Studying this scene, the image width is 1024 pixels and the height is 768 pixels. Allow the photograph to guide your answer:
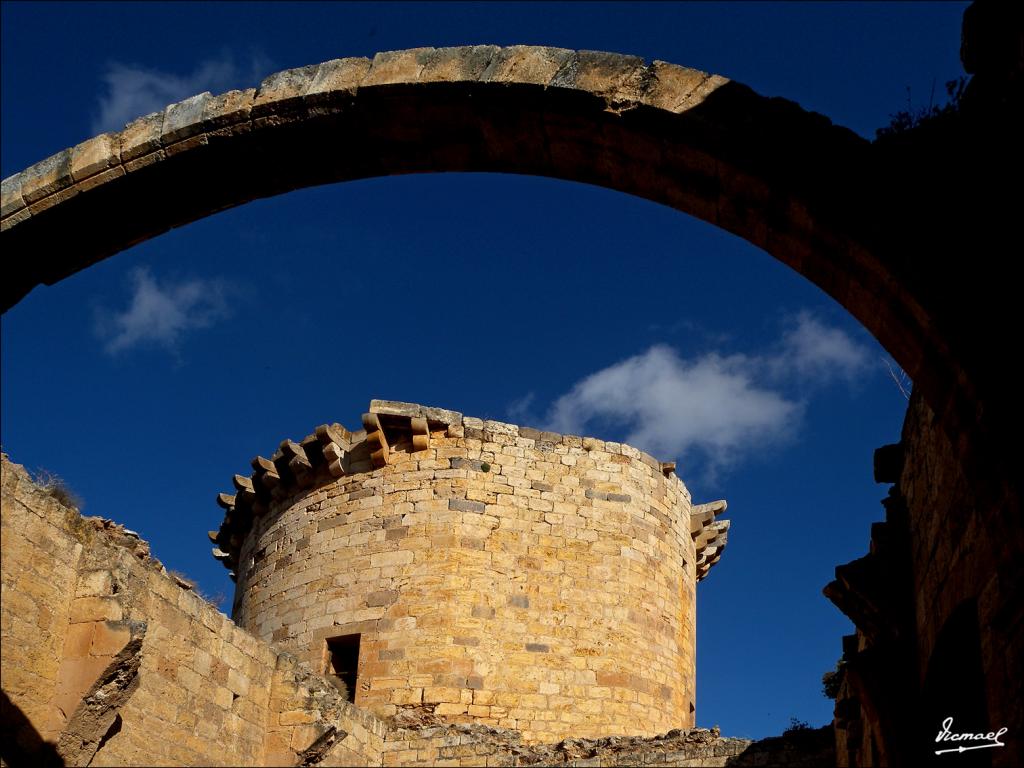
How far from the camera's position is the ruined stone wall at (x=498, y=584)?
40.8 ft

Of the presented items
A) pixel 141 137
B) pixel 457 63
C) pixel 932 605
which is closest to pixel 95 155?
pixel 141 137

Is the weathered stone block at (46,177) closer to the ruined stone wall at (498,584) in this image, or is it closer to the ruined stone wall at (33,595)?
the ruined stone wall at (33,595)

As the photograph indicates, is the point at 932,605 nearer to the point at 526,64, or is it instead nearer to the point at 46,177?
the point at 526,64

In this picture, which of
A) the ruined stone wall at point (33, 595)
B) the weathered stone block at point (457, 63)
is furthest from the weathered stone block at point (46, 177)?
the ruined stone wall at point (33, 595)

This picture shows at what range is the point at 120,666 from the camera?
23.1 feet

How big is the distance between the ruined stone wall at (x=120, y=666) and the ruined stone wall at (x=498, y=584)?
9.73 ft

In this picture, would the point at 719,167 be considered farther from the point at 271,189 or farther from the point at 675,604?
the point at 675,604

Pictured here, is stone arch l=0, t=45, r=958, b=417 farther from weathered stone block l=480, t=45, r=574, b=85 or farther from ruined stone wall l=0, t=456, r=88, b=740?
ruined stone wall l=0, t=456, r=88, b=740

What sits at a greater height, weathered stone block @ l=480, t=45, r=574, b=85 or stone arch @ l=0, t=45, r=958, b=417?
weathered stone block @ l=480, t=45, r=574, b=85

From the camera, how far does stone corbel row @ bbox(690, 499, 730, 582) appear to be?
50.6 feet

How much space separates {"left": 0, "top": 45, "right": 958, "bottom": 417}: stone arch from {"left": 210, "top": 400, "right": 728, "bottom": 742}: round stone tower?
808cm

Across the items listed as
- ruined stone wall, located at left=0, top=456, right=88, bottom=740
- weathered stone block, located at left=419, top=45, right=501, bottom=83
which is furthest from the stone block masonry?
weathered stone block, located at left=419, top=45, right=501, bottom=83

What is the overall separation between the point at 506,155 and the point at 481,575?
8.46 meters

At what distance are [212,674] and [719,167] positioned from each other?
6.20 m
